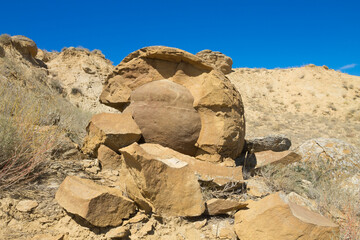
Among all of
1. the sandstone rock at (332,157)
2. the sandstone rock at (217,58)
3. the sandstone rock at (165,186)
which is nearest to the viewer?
the sandstone rock at (165,186)

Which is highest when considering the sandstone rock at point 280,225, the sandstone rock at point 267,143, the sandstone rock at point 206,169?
the sandstone rock at point 267,143

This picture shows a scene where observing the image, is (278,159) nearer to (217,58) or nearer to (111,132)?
(111,132)

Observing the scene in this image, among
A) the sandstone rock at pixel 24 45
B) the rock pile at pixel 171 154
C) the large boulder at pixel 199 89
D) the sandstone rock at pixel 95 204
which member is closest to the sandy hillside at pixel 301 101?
the large boulder at pixel 199 89

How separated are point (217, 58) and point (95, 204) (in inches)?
769

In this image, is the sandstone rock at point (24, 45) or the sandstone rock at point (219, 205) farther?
the sandstone rock at point (24, 45)

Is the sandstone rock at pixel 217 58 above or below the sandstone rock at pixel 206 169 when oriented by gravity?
above

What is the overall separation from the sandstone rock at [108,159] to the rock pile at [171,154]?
1cm

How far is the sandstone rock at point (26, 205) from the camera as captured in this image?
7.80 feet

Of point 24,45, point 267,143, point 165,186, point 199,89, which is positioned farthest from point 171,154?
point 24,45

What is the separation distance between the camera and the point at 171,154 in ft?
11.8

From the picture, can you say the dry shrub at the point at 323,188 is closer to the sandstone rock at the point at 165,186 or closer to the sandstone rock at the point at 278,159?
the sandstone rock at the point at 278,159

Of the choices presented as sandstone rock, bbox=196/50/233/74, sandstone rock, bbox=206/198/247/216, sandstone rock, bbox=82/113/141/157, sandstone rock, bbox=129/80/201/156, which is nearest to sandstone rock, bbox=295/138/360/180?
sandstone rock, bbox=129/80/201/156

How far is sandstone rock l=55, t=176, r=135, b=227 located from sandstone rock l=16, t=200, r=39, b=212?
0.21 meters

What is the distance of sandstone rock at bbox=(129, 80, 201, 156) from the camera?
3.91 metres
